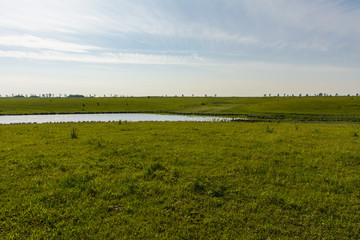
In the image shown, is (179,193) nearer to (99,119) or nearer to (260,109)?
(99,119)

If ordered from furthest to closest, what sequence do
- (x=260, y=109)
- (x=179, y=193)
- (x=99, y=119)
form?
(x=260, y=109) < (x=99, y=119) < (x=179, y=193)

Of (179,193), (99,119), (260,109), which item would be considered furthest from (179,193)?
(260,109)

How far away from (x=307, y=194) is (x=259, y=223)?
3145 mm

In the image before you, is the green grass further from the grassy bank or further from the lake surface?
the grassy bank

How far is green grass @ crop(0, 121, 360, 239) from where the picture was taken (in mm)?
6367

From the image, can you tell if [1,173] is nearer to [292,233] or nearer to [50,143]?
[50,143]

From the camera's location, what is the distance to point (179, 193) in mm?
8367

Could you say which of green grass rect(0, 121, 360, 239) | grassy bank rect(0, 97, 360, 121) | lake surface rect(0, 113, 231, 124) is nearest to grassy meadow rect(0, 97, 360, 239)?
green grass rect(0, 121, 360, 239)

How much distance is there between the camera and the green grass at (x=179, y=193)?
6367mm

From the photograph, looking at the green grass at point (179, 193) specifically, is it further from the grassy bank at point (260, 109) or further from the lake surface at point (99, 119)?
the grassy bank at point (260, 109)

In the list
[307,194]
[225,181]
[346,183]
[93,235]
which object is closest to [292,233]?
[307,194]

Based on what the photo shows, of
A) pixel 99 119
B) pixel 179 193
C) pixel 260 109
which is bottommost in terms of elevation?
pixel 179 193

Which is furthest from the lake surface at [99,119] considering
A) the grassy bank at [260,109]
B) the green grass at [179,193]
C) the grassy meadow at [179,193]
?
the grassy meadow at [179,193]

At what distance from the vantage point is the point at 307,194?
843cm
